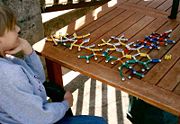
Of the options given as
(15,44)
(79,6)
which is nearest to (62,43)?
(15,44)

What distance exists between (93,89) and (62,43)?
142cm

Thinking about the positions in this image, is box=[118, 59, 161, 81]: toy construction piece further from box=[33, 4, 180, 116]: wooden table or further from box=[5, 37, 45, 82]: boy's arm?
box=[5, 37, 45, 82]: boy's arm

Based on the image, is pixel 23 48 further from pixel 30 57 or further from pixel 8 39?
pixel 8 39

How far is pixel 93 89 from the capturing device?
3.55 metres

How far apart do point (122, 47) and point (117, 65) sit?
0.22 m

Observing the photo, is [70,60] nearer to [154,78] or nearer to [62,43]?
[62,43]

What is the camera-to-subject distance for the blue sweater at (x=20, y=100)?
1580mm

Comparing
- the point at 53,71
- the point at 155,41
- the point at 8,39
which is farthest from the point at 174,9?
the point at 8,39

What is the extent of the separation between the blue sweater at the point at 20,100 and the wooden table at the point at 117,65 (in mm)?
333

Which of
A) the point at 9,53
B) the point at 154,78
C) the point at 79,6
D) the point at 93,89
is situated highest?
the point at 9,53

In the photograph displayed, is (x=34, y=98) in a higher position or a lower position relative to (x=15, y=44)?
lower

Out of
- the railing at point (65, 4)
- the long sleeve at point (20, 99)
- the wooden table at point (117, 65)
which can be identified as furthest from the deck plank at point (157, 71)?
the railing at point (65, 4)

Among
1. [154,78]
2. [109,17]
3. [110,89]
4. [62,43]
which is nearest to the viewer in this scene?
[154,78]

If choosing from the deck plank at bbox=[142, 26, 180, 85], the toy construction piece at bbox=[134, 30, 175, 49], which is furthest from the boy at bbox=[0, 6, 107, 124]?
the toy construction piece at bbox=[134, 30, 175, 49]
